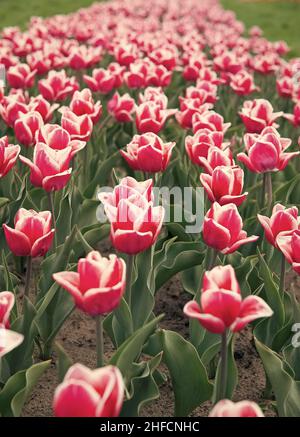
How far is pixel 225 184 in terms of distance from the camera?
2.35 metres

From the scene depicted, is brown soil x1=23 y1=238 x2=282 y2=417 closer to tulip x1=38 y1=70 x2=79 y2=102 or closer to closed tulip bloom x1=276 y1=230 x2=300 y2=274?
closed tulip bloom x1=276 y1=230 x2=300 y2=274

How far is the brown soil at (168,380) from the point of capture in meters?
2.32

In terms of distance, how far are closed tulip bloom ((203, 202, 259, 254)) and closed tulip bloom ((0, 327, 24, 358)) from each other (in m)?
0.76

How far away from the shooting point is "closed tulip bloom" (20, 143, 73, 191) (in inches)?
95.1

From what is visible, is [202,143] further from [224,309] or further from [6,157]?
[224,309]

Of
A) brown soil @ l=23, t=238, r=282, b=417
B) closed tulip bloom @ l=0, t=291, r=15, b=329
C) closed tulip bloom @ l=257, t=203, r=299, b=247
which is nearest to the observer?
closed tulip bloom @ l=0, t=291, r=15, b=329

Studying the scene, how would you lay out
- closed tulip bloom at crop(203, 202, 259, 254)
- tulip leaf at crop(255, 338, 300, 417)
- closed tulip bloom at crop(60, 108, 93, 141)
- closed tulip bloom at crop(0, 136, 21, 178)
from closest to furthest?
tulip leaf at crop(255, 338, 300, 417)
closed tulip bloom at crop(203, 202, 259, 254)
closed tulip bloom at crop(0, 136, 21, 178)
closed tulip bloom at crop(60, 108, 93, 141)

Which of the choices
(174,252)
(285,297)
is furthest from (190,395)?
(174,252)

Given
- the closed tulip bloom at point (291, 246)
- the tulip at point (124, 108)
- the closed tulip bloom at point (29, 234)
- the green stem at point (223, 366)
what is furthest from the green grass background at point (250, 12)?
the green stem at point (223, 366)

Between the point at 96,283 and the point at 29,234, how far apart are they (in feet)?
1.80

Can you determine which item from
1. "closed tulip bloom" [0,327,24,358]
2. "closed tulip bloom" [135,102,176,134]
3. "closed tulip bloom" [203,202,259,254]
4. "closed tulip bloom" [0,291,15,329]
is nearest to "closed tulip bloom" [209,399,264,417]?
"closed tulip bloom" [0,327,24,358]

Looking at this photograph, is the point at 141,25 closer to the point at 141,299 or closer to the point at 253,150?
the point at 253,150
